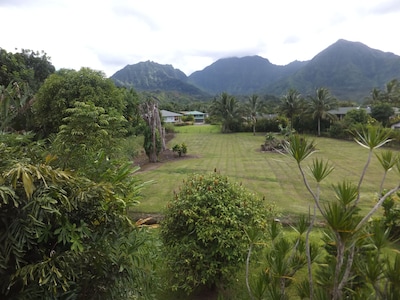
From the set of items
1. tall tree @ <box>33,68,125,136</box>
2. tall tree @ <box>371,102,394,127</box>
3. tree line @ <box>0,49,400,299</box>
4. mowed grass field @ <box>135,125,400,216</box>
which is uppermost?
tall tree @ <box>33,68,125,136</box>

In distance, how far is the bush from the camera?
4.61 m

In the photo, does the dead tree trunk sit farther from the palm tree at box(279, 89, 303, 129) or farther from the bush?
the palm tree at box(279, 89, 303, 129)

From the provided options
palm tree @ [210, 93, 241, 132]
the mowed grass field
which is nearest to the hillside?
palm tree @ [210, 93, 241, 132]

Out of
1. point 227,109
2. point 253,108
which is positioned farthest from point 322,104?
point 227,109

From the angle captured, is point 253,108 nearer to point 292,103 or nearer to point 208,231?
point 292,103

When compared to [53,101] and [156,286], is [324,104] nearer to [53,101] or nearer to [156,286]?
[53,101]

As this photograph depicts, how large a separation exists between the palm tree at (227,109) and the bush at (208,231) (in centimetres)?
3637

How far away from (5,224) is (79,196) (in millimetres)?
664

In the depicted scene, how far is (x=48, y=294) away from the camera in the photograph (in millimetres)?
2666

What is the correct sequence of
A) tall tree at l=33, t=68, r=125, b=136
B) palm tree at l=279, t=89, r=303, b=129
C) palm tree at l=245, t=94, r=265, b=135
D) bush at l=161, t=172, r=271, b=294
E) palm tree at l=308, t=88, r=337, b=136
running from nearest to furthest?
1. bush at l=161, t=172, r=271, b=294
2. tall tree at l=33, t=68, r=125, b=136
3. palm tree at l=308, t=88, r=337, b=136
4. palm tree at l=279, t=89, r=303, b=129
5. palm tree at l=245, t=94, r=265, b=135

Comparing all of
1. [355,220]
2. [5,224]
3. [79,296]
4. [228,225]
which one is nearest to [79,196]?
[5,224]

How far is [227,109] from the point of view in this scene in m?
40.8

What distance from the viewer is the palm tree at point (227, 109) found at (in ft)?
134

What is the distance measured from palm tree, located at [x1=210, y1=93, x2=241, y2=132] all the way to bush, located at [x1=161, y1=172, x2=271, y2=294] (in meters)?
36.4
